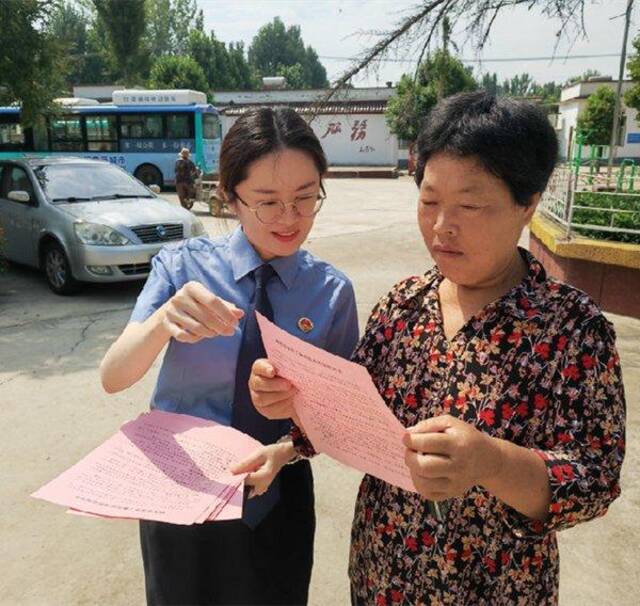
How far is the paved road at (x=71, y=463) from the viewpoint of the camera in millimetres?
2148

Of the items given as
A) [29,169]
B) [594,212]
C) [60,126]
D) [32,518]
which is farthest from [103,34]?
[32,518]

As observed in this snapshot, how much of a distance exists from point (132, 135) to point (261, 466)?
1646cm

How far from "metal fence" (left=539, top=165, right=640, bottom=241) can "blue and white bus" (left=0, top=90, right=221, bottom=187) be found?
1150cm

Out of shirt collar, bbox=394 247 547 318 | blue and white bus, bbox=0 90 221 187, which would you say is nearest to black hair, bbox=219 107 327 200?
shirt collar, bbox=394 247 547 318

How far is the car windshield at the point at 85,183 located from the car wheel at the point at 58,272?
0.57 metres

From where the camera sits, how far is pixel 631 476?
2826 mm

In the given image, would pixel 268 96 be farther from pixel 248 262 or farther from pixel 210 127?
pixel 248 262

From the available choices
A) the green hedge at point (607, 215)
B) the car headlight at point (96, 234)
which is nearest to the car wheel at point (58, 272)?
the car headlight at point (96, 234)

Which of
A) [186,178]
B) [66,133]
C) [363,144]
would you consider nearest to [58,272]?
[186,178]

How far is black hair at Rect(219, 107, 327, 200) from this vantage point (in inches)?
48.4

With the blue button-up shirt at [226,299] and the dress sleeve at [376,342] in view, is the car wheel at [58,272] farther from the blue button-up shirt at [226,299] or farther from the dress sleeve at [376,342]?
the dress sleeve at [376,342]

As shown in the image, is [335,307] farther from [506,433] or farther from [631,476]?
[631,476]

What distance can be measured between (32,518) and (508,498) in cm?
233

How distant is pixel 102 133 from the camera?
52.2 feet
